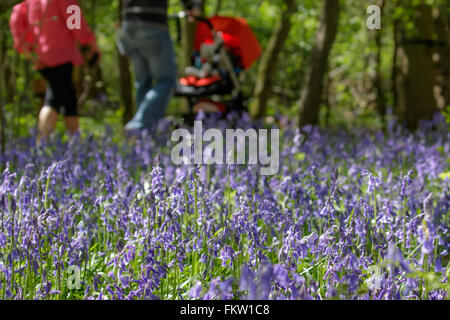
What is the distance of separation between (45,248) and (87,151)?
2.65 metres

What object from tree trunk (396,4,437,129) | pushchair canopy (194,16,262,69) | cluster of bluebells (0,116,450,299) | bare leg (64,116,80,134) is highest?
pushchair canopy (194,16,262,69)

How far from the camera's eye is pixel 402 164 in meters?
5.35

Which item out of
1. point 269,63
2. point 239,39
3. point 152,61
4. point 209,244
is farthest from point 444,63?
point 209,244

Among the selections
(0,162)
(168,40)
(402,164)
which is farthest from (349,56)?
(0,162)

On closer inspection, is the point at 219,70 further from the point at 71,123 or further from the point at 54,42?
the point at 54,42

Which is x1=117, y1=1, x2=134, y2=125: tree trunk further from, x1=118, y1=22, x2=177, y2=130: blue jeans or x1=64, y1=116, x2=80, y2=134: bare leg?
x1=64, y1=116, x2=80, y2=134: bare leg

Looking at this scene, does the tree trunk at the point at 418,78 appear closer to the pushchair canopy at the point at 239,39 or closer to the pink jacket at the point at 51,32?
the pushchair canopy at the point at 239,39

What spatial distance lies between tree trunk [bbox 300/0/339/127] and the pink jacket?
10.1ft

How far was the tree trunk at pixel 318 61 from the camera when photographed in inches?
316

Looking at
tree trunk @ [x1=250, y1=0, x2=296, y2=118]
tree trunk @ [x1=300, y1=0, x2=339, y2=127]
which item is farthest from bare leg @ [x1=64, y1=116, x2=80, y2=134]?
tree trunk @ [x1=250, y1=0, x2=296, y2=118]

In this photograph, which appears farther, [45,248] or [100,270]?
[100,270]

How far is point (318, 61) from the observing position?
8070mm

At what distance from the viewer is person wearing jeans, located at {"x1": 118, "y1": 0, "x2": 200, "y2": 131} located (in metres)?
6.83
